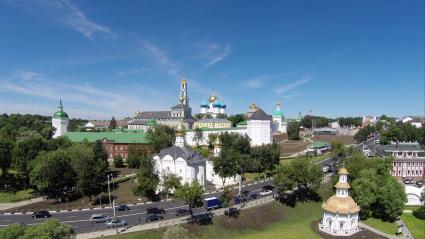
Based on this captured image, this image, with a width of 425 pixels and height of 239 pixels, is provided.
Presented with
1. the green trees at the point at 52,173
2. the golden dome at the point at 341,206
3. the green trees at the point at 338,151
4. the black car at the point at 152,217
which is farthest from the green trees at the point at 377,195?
the green trees at the point at 52,173

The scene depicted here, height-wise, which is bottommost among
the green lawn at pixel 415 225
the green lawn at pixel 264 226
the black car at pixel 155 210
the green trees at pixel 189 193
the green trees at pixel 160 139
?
the green lawn at pixel 415 225

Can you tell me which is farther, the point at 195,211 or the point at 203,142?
the point at 203,142

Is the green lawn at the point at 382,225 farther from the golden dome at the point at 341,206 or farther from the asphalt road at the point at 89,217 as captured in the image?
the asphalt road at the point at 89,217

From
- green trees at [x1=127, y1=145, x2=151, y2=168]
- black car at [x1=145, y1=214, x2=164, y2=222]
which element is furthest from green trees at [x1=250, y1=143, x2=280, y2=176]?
black car at [x1=145, y1=214, x2=164, y2=222]

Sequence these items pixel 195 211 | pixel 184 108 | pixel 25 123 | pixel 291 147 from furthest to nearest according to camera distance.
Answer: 1. pixel 25 123
2. pixel 184 108
3. pixel 291 147
4. pixel 195 211

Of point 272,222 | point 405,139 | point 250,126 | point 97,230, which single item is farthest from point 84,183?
point 405,139

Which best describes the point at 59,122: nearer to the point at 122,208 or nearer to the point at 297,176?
the point at 122,208

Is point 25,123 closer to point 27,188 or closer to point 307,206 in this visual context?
point 27,188

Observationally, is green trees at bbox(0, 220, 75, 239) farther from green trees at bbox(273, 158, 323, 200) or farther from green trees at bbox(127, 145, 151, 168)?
green trees at bbox(127, 145, 151, 168)
